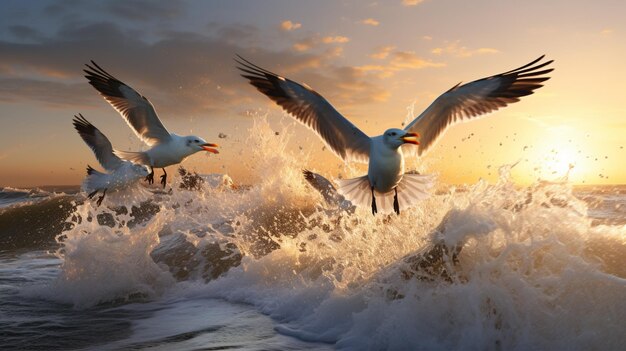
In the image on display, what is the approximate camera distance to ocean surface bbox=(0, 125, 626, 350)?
512 centimetres

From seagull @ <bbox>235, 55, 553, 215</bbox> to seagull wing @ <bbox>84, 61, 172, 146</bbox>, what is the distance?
2.12 metres

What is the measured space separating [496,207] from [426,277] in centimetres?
99

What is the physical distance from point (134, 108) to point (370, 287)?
5966mm

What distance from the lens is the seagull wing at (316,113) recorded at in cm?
827

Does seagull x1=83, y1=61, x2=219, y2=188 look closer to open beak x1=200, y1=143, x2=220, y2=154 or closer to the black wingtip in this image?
open beak x1=200, y1=143, x2=220, y2=154

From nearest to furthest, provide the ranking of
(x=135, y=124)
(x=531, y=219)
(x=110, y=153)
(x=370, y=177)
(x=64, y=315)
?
(x=531, y=219) → (x=64, y=315) → (x=370, y=177) → (x=135, y=124) → (x=110, y=153)

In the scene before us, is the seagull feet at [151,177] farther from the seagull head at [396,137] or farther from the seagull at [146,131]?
the seagull head at [396,137]

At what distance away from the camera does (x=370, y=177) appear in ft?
27.7

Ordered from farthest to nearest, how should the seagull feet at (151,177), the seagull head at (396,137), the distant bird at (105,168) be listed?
the distant bird at (105,168) → the seagull feet at (151,177) → the seagull head at (396,137)

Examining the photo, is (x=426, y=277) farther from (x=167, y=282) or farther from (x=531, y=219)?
(x=167, y=282)

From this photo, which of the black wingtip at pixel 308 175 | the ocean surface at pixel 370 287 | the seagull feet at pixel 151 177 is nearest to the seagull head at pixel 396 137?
the ocean surface at pixel 370 287

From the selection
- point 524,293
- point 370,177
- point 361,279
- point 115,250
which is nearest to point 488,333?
point 524,293

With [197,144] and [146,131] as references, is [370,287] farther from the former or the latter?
[146,131]

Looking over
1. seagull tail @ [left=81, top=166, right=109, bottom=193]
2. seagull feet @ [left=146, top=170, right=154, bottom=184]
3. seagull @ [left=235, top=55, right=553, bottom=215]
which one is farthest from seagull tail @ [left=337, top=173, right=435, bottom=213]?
seagull tail @ [left=81, top=166, right=109, bottom=193]
